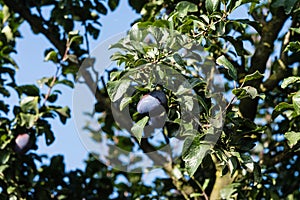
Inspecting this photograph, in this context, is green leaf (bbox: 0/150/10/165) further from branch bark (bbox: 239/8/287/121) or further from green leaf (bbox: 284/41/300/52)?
green leaf (bbox: 284/41/300/52)

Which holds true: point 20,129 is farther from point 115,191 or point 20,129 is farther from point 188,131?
point 188,131

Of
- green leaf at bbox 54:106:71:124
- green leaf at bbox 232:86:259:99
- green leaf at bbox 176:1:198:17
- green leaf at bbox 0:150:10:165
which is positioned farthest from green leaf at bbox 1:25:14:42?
green leaf at bbox 232:86:259:99

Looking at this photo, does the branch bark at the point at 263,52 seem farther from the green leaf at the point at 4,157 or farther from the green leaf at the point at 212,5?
the green leaf at the point at 4,157

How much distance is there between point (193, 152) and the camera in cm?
148

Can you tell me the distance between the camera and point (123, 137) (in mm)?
2760

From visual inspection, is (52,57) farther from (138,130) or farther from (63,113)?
(138,130)

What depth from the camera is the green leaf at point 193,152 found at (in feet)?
4.79

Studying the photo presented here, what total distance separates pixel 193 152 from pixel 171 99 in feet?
0.60

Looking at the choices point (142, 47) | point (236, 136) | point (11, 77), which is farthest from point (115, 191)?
point (142, 47)

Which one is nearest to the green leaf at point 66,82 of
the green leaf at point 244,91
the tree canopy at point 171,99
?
the tree canopy at point 171,99

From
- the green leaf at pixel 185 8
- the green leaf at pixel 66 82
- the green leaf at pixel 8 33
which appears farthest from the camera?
the green leaf at pixel 8 33

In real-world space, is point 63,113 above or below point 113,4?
below

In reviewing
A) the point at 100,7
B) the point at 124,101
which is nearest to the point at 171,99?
the point at 124,101

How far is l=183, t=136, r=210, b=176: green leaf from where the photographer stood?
4.79ft
